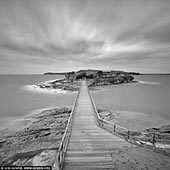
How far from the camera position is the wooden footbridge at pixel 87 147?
163 inches

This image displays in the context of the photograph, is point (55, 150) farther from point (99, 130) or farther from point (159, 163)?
point (159, 163)

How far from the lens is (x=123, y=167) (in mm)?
4027

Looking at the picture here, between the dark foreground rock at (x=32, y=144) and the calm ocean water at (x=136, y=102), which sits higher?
the calm ocean water at (x=136, y=102)

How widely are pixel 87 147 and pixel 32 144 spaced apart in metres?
4.07

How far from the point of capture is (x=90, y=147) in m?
5.21

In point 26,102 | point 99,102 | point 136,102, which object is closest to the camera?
point 99,102

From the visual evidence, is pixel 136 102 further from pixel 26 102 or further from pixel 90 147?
pixel 26 102

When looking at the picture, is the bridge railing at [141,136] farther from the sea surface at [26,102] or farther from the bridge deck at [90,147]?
the sea surface at [26,102]

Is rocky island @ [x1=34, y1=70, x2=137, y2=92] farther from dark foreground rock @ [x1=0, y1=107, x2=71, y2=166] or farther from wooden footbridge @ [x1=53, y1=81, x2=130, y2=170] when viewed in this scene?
wooden footbridge @ [x1=53, y1=81, x2=130, y2=170]

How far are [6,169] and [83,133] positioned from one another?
12.1ft

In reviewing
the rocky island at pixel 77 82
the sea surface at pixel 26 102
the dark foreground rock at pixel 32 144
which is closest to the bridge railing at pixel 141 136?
the dark foreground rock at pixel 32 144

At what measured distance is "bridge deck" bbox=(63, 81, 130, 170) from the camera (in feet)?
13.8

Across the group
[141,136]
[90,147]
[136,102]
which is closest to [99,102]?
[136,102]

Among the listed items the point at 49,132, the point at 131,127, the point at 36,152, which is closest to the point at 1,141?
the point at 49,132
